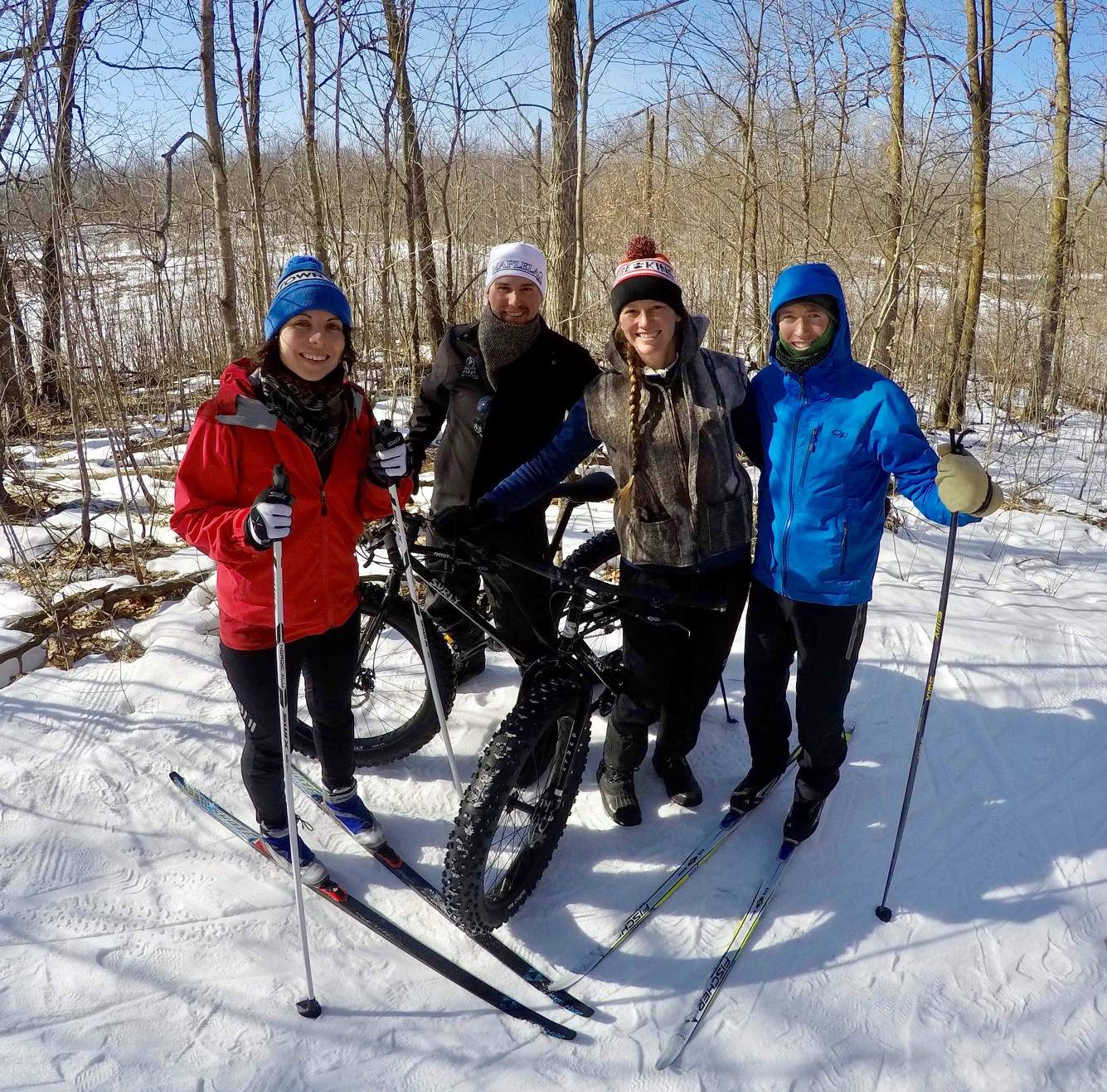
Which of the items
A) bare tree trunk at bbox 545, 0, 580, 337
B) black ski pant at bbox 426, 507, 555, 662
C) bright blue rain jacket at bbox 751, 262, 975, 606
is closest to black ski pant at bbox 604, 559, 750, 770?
bright blue rain jacket at bbox 751, 262, 975, 606

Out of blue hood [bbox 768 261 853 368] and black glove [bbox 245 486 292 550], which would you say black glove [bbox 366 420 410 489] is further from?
blue hood [bbox 768 261 853 368]

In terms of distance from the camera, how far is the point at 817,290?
2125 mm

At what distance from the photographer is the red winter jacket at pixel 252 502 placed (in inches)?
74.9

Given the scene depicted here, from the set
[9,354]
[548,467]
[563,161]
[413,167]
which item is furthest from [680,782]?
[9,354]

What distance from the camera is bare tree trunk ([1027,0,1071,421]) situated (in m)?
10.1

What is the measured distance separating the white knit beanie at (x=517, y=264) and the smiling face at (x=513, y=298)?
17mm

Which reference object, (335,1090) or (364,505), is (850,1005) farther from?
(364,505)

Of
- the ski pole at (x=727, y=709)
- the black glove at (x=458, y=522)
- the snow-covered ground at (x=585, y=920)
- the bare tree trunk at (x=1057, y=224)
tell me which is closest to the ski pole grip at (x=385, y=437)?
the black glove at (x=458, y=522)

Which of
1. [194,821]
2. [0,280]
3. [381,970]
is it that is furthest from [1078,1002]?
[0,280]

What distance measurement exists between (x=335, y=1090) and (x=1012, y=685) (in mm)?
3323

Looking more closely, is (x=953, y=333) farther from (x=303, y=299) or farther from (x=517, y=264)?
(x=303, y=299)

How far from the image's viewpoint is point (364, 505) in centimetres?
226

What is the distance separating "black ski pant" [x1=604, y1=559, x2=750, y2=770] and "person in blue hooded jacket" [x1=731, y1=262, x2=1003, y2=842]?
0.34 ft

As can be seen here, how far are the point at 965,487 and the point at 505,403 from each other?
158cm
